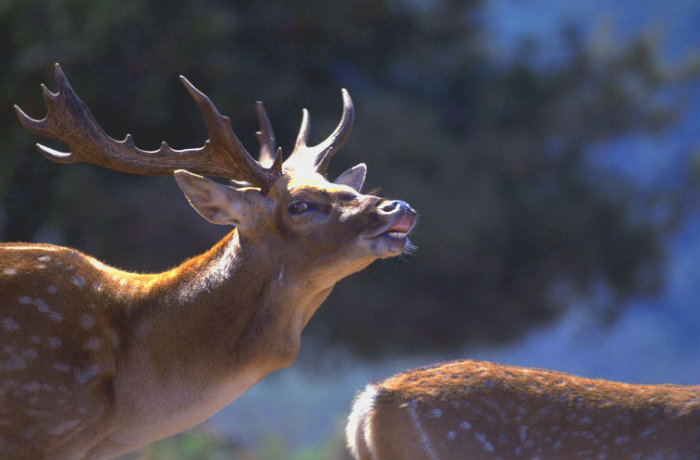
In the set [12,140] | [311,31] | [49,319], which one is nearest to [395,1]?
[311,31]

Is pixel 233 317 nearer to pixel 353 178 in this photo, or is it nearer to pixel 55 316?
pixel 55 316

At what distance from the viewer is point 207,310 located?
3.46 metres

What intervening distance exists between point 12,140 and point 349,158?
2.88 m

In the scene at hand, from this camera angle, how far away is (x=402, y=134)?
8.33 meters

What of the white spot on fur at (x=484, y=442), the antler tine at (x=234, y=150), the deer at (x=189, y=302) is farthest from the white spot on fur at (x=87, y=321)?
the white spot on fur at (x=484, y=442)

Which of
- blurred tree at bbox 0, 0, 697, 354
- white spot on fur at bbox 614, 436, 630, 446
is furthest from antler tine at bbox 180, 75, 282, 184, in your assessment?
blurred tree at bbox 0, 0, 697, 354

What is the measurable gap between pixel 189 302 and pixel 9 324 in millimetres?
676

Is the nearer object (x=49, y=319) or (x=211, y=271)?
(x=49, y=319)

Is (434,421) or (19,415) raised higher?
(434,421)

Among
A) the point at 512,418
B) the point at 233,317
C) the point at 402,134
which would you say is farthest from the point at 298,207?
the point at 402,134

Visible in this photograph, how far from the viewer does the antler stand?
3.63 m

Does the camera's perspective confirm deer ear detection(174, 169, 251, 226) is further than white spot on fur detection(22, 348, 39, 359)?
Yes

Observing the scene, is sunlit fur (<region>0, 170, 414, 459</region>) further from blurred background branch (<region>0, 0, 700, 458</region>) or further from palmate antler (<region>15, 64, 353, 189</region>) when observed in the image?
blurred background branch (<region>0, 0, 700, 458</region>)

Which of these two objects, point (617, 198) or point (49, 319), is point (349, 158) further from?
point (49, 319)
